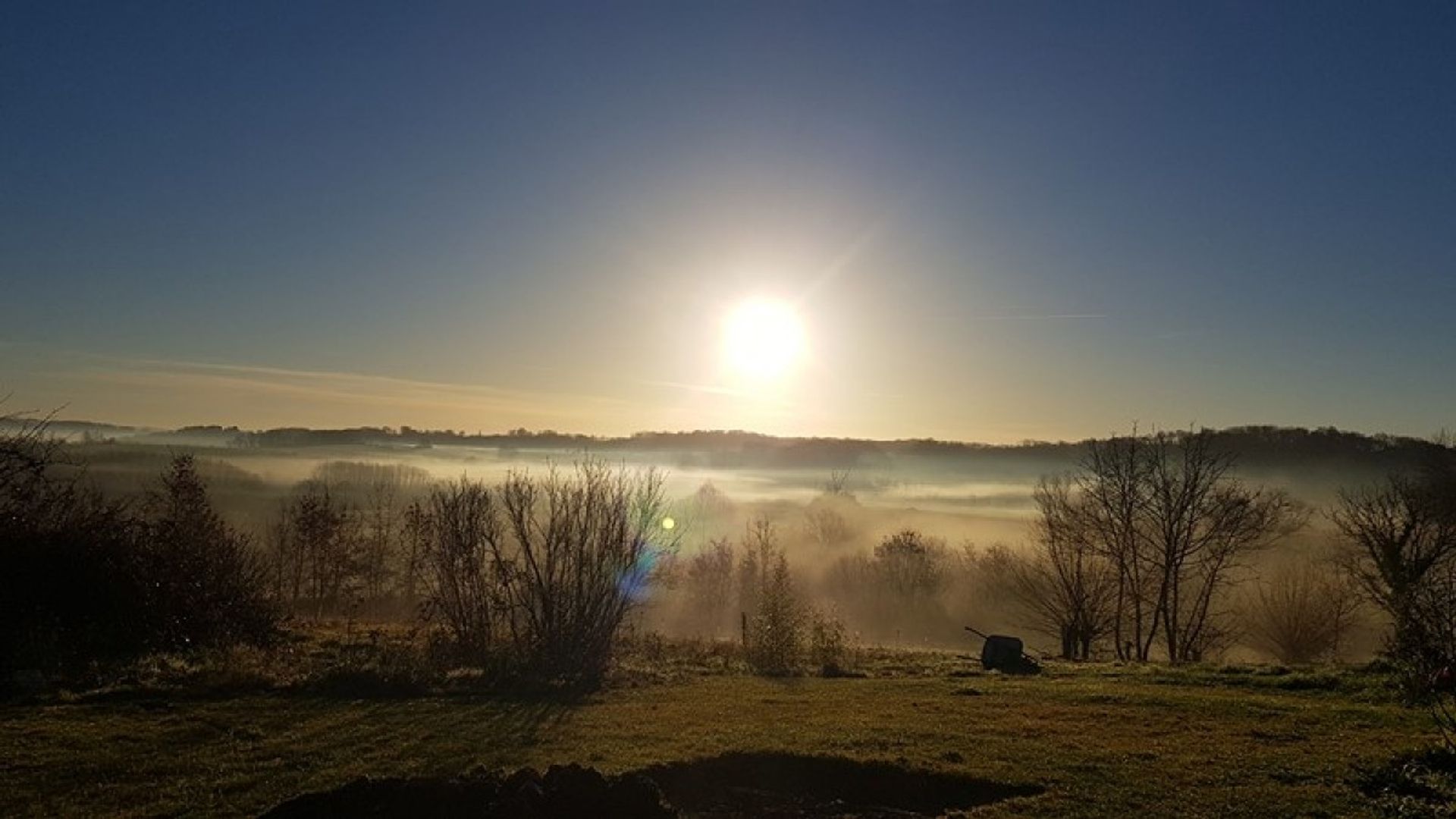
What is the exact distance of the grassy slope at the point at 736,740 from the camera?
37.9ft

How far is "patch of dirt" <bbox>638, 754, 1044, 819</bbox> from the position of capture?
11625 mm

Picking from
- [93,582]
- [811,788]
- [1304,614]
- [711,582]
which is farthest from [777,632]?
[711,582]

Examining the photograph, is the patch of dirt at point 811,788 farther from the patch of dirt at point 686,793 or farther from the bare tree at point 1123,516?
the bare tree at point 1123,516

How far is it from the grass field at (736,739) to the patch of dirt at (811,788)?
308 mm

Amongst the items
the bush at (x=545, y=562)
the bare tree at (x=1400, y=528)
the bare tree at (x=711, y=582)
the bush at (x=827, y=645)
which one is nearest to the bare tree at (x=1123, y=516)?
the bare tree at (x=1400, y=528)

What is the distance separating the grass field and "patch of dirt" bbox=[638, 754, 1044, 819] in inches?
12.1

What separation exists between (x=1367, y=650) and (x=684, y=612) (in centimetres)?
5977

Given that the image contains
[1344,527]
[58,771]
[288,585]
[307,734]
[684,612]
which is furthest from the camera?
[684,612]

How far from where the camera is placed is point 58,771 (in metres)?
12.0

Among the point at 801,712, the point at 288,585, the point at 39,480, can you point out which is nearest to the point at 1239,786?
the point at 801,712

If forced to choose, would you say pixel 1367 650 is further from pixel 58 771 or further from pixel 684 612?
pixel 58 771

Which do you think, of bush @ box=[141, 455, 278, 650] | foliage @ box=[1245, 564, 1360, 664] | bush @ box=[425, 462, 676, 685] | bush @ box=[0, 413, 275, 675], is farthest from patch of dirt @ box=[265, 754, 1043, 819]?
foliage @ box=[1245, 564, 1360, 664]

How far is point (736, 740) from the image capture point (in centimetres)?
1480

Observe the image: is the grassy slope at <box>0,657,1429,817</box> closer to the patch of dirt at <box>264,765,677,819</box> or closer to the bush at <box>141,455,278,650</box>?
the patch of dirt at <box>264,765,677,819</box>
